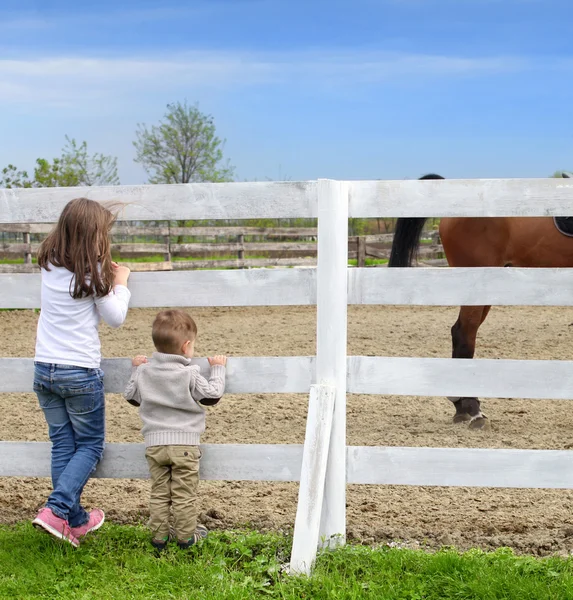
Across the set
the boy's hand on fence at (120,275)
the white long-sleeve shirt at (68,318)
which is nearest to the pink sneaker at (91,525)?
the white long-sleeve shirt at (68,318)

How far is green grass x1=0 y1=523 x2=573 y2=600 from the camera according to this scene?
2875 millimetres

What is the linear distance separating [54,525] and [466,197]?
7.63 feet

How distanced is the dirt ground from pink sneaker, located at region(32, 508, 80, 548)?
0.52 metres

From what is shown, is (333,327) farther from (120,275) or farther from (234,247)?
(234,247)

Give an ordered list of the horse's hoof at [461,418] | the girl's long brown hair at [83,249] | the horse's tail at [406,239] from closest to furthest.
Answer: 1. the girl's long brown hair at [83,249]
2. the horse's hoof at [461,418]
3. the horse's tail at [406,239]

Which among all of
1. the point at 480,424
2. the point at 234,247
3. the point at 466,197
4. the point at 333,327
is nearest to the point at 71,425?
the point at 333,327

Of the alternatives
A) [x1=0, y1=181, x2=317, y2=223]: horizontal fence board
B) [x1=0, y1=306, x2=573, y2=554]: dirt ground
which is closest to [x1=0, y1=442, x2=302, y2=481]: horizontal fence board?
A: [x1=0, y1=306, x2=573, y2=554]: dirt ground

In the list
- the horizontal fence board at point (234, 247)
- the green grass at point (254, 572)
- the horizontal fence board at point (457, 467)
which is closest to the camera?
the green grass at point (254, 572)

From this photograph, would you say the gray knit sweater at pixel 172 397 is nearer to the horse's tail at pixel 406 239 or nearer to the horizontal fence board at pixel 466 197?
the horizontal fence board at pixel 466 197

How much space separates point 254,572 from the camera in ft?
9.96

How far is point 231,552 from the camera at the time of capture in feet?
10.7

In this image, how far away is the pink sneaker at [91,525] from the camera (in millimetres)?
3361

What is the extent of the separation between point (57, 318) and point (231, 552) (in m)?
1.29

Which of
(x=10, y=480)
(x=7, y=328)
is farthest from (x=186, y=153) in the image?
(x=10, y=480)
